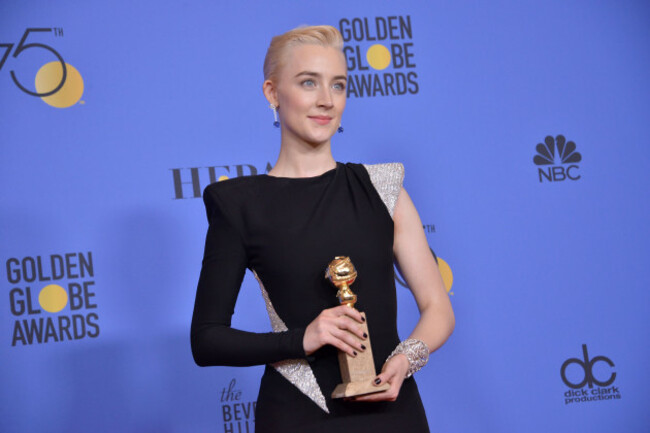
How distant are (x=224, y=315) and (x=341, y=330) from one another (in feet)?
0.93

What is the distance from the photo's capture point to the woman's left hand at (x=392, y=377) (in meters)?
1.36

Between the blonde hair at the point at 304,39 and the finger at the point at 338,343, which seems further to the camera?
the blonde hair at the point at 304,39

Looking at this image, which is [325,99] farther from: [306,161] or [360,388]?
[360,388]

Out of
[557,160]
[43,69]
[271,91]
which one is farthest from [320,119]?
[557,160]

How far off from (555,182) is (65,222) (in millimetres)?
1893

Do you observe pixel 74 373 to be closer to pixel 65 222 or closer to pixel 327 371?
pixel 65 222

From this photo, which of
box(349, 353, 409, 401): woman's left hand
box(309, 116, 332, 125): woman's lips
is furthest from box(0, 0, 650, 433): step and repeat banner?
box(349, 353, 409, 401): woman's left hand

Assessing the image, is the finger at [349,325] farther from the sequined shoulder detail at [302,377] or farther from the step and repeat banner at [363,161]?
the step and repeat banner at [363,161]

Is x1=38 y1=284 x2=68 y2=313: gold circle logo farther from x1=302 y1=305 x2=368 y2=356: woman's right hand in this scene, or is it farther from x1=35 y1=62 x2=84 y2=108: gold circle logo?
x1=302 y1=305 x2=368 y2=356: woman's right hand

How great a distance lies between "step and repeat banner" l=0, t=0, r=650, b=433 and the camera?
2535 mm

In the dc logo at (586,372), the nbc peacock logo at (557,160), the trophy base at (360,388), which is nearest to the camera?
the trophy base at (360,388)

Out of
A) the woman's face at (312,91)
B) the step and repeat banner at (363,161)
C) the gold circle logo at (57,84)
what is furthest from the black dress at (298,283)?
the gold circle logo at (57,84)

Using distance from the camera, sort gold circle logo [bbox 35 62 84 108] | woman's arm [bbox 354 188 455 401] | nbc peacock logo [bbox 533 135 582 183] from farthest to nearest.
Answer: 1. nbc peacock logo [bbox 533 135 582 183]
2. gold circle logo [bbox 35 62 84 108]
3. woman's arm [bbox 354 188 455 401]

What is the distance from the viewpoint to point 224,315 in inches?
59.3
